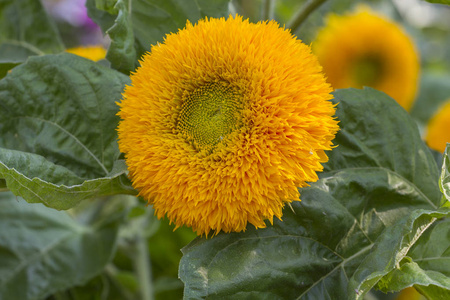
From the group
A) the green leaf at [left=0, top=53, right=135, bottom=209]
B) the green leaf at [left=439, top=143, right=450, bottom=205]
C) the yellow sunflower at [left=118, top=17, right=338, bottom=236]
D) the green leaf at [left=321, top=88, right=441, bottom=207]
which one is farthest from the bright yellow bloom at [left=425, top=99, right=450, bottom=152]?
the green leaf at [left=0, top=53, right=135, bottom=209]

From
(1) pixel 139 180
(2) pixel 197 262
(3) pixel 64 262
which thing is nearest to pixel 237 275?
(2) pixel 197 262

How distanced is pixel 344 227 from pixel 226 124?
0.20 meters

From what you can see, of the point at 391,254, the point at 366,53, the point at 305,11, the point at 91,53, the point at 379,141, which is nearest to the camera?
the point at 391,254

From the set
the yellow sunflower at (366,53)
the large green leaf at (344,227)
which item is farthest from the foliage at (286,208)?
the yellow sunflower at (366,53)

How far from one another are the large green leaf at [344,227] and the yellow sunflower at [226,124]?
0.05m

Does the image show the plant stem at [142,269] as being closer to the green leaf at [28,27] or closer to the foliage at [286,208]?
the foliage at [286,208]

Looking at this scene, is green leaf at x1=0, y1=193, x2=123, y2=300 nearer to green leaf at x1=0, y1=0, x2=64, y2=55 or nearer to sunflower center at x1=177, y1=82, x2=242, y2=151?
green leaf at x1=0, y1=0, x2=64, y2=55

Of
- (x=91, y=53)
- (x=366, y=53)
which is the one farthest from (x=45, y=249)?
(x=366, y=53)

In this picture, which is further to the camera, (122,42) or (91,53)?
(91,53)

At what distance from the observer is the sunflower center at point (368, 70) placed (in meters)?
1.36

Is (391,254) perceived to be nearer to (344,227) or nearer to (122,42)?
(344,227)

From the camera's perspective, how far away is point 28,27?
0.97 metres

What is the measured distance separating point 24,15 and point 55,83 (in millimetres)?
363

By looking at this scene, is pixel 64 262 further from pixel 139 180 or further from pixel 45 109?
pixel 139 180
